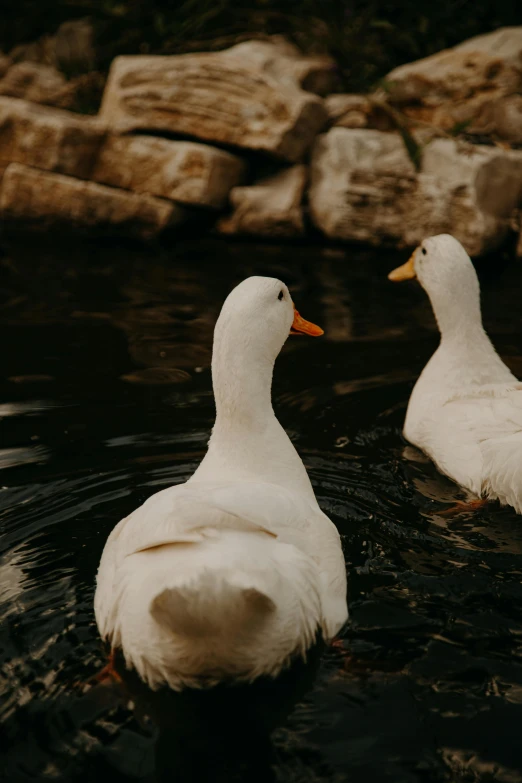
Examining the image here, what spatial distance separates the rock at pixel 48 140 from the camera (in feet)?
30.5

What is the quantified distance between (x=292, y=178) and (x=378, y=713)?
23.6 feet

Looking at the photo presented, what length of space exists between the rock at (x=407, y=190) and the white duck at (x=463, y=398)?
9.59 ft

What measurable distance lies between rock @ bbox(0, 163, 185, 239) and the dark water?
60.9 inches

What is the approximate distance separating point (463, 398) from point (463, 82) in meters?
5.36

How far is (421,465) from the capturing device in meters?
4.65

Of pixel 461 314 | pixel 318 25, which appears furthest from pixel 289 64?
pixel 461 314

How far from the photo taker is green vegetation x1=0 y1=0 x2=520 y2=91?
33.4ft

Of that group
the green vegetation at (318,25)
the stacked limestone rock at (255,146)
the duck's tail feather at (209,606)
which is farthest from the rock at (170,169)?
the duck's tail feather at (209,606)

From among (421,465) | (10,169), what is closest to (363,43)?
(10,169)

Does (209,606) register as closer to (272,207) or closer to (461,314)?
(461,314)

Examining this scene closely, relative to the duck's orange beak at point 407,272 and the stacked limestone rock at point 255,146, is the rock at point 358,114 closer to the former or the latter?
the stacked limestone rock at point 255,146

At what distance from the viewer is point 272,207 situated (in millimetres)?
8992

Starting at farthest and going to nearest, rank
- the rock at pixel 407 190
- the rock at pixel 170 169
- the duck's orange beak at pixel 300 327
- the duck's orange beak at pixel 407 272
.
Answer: the rock at pixel 170 169 → the rock at pixel 407 190 → the duck's orange beak at pixel 407 272 → the duck's orange beak at pixel 300 327

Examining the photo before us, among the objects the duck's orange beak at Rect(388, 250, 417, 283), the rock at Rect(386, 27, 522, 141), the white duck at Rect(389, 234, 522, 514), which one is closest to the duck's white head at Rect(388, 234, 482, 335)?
the white duck at Rect(389, 234, 522, 514)
